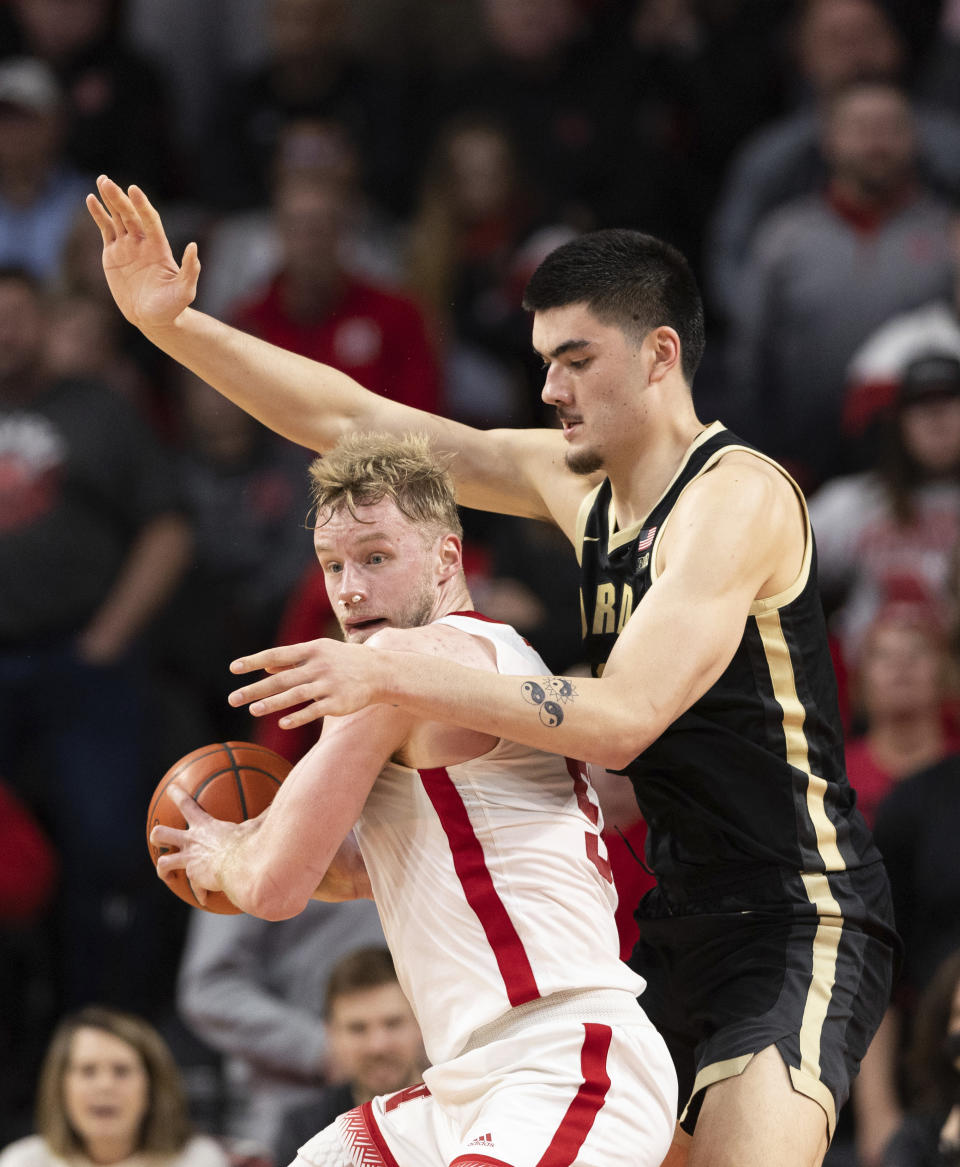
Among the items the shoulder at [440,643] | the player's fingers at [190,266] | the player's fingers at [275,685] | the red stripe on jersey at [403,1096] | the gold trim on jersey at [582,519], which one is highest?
the player's fingers at [190,266]


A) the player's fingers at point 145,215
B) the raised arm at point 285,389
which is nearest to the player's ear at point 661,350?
the raised arm at point 285,389

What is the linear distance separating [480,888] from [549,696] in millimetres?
409

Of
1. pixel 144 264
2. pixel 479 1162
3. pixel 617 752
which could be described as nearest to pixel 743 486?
pixel 617 752

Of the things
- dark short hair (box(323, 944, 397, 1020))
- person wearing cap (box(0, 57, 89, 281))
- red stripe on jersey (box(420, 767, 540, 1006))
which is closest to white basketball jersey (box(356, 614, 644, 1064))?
red stripe on jersey (box(420, 767, 540, 1006))

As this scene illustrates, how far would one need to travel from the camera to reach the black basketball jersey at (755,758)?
166 inches

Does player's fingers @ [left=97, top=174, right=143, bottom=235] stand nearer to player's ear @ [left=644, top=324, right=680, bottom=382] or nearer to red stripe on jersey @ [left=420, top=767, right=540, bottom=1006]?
player's ear @ [left=644, top=324, right=680, bottom=382]

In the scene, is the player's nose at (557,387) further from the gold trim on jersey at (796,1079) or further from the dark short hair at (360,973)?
the dark short hair at (360,973)

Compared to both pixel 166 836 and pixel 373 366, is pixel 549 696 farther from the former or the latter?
pixel 373 366

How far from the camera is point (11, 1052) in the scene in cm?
798

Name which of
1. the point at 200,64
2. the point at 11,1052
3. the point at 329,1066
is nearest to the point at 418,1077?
the point at 329,1066

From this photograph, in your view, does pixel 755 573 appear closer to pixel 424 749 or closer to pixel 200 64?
pixel 424 749

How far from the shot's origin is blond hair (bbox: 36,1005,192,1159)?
21.5 ft

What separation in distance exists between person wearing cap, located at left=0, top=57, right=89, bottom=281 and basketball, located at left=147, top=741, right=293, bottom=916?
6.79 meters

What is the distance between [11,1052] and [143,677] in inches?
70.7
